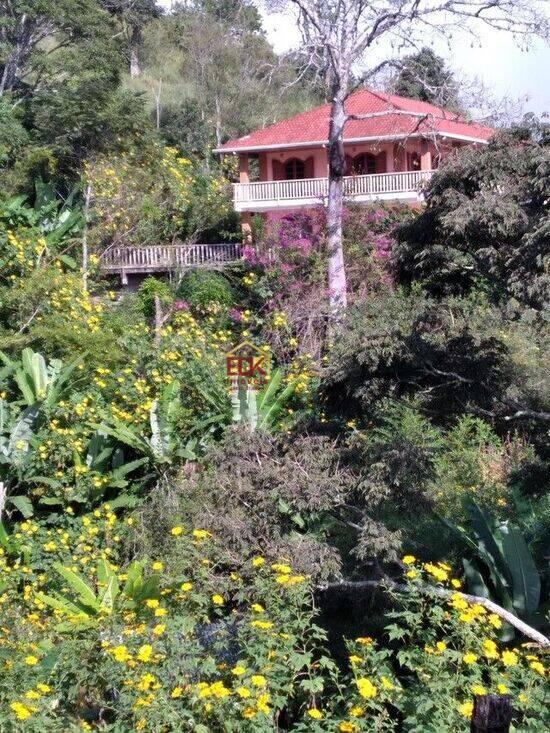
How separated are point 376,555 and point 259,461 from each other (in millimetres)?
1075

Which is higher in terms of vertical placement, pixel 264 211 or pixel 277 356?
pixel 264 211

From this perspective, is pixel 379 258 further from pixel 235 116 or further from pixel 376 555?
pixel 235 116

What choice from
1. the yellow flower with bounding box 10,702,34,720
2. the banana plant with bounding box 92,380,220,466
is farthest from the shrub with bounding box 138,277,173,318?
the yellow flower with bounding box 10,702,34,720

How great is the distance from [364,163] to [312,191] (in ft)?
11.7

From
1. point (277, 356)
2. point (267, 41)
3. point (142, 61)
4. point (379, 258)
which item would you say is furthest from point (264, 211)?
point (142, 61)

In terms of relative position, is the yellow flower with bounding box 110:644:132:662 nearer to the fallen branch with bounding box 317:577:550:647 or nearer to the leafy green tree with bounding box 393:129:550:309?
the fallen branch with bounding box 317:577:550:647

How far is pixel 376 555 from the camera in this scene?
637 centimetres

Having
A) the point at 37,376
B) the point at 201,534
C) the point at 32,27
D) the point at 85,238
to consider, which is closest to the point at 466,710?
the point at 201,534

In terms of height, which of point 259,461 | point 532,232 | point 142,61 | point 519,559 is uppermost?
point 142,61

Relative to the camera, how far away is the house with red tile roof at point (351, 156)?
20.9 meters

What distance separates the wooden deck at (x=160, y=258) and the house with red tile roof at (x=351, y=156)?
46.9 inches

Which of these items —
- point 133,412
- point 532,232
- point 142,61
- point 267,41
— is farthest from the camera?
point 142,61

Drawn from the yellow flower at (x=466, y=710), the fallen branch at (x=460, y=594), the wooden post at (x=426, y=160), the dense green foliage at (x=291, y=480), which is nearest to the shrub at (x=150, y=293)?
the dense green foliage at (x=291, y=480)

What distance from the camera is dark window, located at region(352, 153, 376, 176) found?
24578mm
